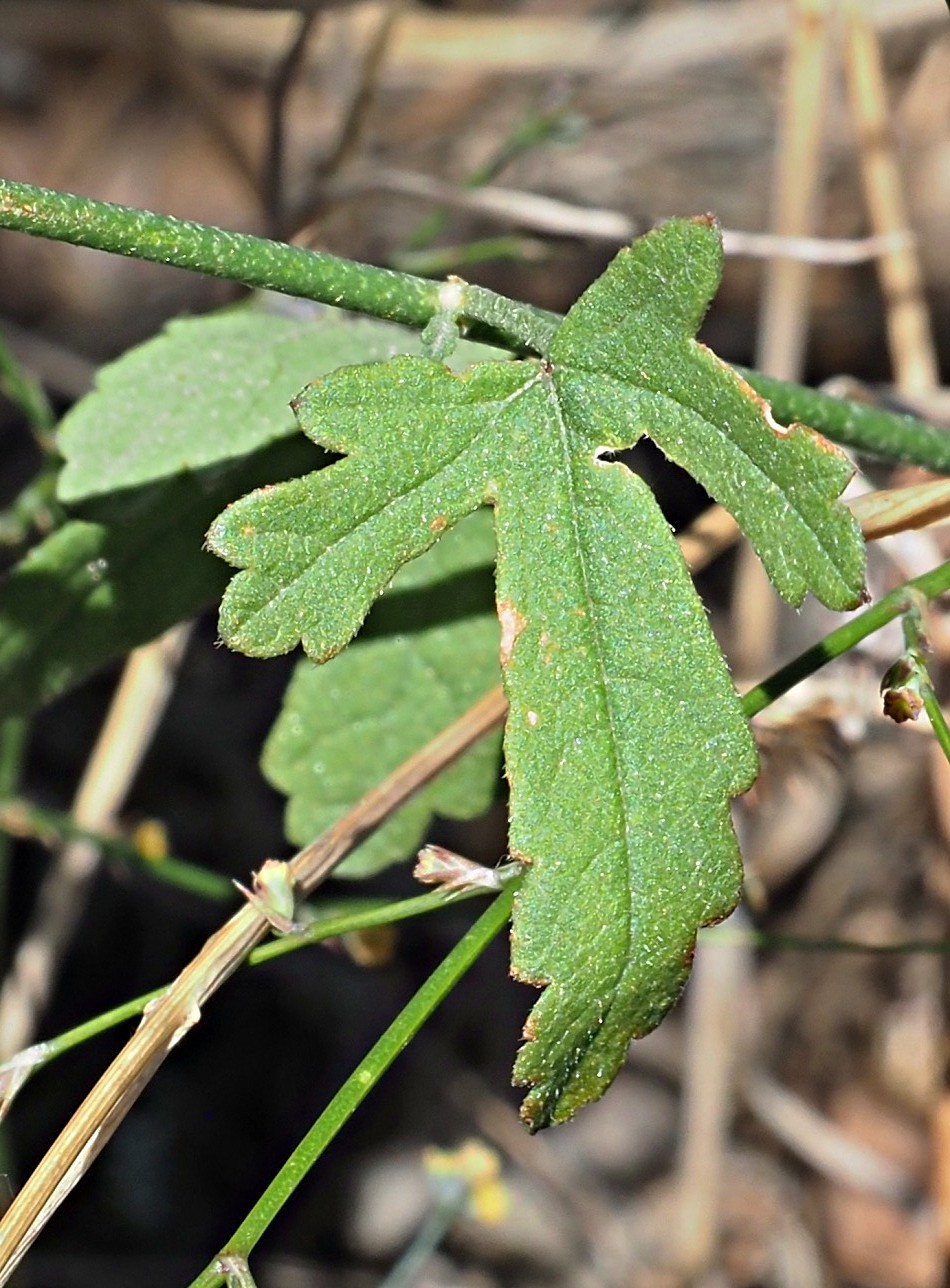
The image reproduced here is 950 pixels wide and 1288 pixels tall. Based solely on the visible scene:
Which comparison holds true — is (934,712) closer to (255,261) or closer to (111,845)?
(255,261)

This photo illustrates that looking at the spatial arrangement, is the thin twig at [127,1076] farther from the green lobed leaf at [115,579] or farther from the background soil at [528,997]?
the background soil at [528,997]

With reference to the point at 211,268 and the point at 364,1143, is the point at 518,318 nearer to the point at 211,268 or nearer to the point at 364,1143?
the point at 211,268

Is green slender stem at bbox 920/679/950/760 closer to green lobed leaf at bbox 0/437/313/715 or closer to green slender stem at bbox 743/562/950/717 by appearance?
green slender stem at bbox 743/562/950/717

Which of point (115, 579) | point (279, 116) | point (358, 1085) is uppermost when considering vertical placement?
point (279, 116)

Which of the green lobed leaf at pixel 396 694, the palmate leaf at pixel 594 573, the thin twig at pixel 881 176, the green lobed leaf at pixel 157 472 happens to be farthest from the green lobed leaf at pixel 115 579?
the thin twig at pixel 881 176

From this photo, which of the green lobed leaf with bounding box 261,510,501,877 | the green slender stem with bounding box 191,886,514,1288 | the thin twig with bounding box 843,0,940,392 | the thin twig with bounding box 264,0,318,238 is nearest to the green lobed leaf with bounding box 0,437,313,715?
the green lobed leaf with bounding box 261,510,501,877

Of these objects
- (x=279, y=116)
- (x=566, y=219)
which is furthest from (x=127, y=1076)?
(x=279, y=116)

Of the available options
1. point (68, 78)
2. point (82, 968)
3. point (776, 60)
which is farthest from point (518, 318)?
point (68, 78)

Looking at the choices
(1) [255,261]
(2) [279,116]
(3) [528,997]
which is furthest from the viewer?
(3) [528,997]
